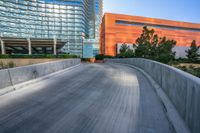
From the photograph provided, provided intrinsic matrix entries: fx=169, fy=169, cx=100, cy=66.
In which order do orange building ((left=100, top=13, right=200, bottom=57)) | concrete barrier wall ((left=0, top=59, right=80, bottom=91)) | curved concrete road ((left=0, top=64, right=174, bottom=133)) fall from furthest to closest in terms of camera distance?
orange building ((left=100, top=13, right=200, bottom=57)) < concrete barrier wall ((left=0, top=59, right=80, bottom=91)) < curved concrete road ((left=0, top=64, right=174, bottom=133))

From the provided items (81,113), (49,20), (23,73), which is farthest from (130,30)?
(81,113)

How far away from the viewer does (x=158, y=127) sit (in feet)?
13.3

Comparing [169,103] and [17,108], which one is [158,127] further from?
[17,108]

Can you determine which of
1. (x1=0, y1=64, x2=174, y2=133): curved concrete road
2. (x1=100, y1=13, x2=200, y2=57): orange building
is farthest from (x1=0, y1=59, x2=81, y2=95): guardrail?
(x1=100, y1=13, x2=200, y2=57): orange building

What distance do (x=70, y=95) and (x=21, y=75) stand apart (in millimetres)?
3537

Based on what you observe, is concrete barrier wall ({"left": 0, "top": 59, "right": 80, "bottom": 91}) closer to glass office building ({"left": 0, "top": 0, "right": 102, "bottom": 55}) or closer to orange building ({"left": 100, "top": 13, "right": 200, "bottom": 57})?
orange building ({"left": 100, "top": 13, "right": 200, "bottom": 57})

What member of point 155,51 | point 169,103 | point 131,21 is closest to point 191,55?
point 155,51

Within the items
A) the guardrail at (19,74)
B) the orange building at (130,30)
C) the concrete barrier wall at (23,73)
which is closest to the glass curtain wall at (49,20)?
the orange building at (130,30)

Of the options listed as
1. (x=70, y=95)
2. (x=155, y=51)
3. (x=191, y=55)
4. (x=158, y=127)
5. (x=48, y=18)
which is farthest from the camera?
(x=48, y=18)

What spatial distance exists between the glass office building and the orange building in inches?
502

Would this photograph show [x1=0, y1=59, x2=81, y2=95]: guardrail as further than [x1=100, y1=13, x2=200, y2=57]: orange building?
No

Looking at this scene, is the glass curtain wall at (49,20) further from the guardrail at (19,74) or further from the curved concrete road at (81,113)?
the curved concrete road at (81,113)

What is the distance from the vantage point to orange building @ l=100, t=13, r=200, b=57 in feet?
238

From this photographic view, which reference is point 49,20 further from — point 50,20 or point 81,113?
point 81,113
